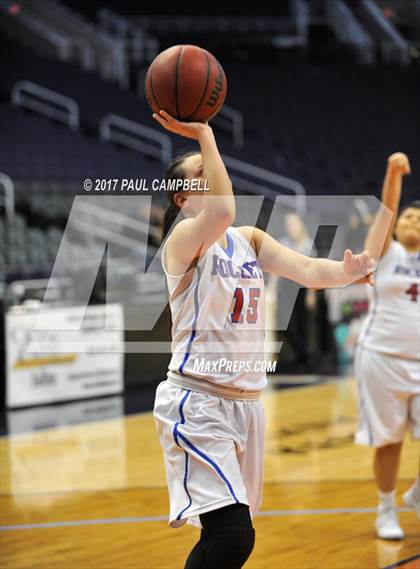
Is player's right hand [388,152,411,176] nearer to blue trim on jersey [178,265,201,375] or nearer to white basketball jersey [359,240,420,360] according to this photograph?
white basketball jersey [359,240,420,360]

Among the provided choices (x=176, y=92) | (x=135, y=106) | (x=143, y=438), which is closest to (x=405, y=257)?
(x=176, y=92)

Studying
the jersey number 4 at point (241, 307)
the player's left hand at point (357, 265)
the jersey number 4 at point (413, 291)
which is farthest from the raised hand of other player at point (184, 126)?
the jersey number 4 at point (413, 291)

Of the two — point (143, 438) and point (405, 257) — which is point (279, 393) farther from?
point (405, 257)

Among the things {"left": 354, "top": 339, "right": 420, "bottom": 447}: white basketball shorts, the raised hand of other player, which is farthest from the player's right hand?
the raised hand of other player

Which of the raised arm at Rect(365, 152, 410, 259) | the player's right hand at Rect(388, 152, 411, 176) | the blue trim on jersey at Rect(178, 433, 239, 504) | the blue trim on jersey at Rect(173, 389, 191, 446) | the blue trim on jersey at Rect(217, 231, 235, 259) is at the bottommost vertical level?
the blue trim on jersey at Rect(178, 433, 239, 504)

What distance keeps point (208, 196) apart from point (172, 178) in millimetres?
354

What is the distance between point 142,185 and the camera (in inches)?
178

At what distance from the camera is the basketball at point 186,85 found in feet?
9.05

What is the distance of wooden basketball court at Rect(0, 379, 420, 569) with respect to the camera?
4.32 metres

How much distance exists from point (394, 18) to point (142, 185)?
15.8 meters

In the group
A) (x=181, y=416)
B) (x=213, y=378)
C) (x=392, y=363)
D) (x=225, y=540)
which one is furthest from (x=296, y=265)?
(x=392, y=363)

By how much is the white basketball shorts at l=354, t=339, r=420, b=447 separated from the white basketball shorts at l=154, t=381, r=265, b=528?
1.62 metres

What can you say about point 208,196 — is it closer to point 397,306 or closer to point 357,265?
point 357,265

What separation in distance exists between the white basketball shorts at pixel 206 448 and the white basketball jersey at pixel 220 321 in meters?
0.08
